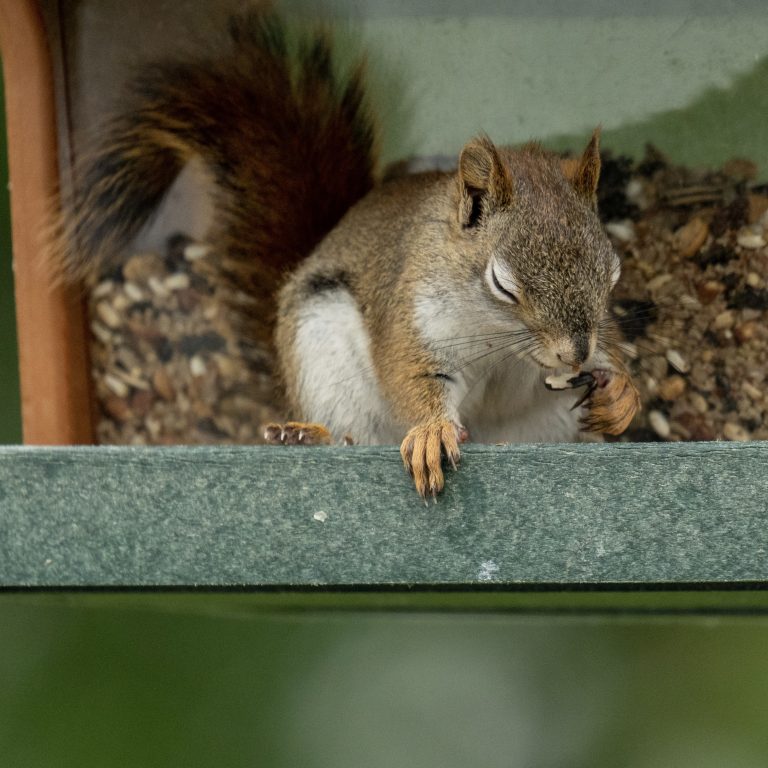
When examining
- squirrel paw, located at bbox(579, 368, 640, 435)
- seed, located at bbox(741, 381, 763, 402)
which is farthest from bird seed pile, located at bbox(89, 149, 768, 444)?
squirrel paw, located at bbox(579, 368, 640, 435)

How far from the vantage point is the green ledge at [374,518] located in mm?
1226

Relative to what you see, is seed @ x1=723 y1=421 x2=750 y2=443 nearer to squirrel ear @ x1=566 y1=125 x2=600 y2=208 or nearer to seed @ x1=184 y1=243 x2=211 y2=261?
squirrel ear @ x1=566 y1=125 x2=600 y2=208

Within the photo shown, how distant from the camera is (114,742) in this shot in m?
2.24

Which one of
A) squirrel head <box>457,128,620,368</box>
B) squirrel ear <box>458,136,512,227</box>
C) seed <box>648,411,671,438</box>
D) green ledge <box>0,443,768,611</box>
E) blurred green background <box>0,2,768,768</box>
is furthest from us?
seed <box>648,411,671,438</box>

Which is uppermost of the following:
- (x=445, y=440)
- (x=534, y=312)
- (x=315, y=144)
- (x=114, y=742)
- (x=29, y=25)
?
(x=29, y=25)

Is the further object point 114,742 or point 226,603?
point 114,742

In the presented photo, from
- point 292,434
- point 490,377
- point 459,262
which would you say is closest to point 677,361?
point 490,377

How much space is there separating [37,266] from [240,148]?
36 centimetres

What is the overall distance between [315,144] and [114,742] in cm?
119

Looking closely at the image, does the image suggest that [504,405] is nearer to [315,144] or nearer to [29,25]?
[315,144]

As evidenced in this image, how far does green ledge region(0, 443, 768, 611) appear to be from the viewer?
123 cm

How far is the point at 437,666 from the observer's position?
119 inches

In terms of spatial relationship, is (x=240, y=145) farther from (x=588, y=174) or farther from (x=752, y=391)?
(x=752, y=391)

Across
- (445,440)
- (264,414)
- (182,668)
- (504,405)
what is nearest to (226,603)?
(264,414)
